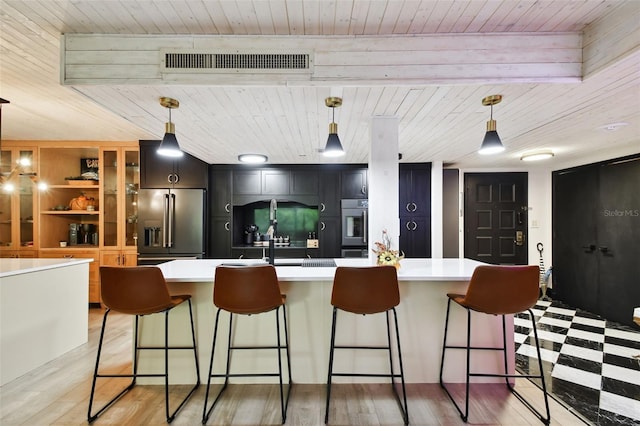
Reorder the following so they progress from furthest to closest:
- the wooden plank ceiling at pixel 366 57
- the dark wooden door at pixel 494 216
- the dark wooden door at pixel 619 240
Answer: the dark wooden door at pixel 494 216
the dark wooden door at pixel 619 240
the wooden plank ceiling at pixel 366 57

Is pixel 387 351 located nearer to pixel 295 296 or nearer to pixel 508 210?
pixel 295 296

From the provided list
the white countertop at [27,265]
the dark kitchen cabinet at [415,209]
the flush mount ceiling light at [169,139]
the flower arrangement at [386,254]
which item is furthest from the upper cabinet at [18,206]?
the dark kitchen cabinet at [415,209]

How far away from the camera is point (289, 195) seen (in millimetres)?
4766

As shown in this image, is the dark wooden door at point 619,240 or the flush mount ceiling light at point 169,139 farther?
the dark wooden door at point 619,240

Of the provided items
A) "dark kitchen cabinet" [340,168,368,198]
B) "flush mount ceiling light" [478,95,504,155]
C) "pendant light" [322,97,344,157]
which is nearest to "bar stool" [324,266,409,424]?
"pendant light" [322,97,344,157]

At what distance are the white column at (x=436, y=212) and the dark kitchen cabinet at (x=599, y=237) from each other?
6.37ft

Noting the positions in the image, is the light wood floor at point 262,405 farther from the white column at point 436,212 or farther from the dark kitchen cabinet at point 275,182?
the dark kitchen cabinet at point 275,182

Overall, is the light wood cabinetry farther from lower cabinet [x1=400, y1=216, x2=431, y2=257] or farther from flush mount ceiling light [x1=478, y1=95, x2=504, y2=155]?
flush mount ceiling light [x1=478, y1=95, x2=504, y2=155]

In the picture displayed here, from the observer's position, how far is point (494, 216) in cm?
527

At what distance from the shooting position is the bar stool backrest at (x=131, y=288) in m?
1.95

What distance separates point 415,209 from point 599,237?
2424 mm

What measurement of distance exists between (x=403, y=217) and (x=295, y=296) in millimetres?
2917

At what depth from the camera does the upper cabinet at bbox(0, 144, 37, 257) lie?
416 cm

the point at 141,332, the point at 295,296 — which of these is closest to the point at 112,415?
the point at 141,332
